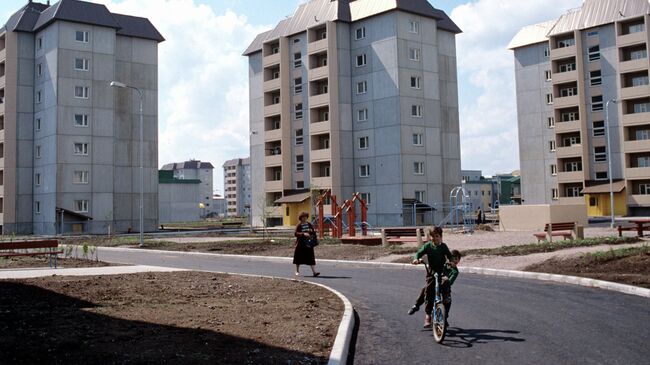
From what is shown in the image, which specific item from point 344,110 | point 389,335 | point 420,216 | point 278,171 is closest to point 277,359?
point 389,335

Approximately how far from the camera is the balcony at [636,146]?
186 ft

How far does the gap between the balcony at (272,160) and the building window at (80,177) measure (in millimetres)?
20002

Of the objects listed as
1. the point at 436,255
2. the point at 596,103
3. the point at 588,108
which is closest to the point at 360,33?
the point at 588,108

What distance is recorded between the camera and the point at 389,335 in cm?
859

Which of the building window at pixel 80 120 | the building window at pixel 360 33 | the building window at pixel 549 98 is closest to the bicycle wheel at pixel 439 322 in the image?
the building window at pixel 80 120

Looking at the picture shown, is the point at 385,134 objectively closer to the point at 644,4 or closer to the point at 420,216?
the point at 420,216

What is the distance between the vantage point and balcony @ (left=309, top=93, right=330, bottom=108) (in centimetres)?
6078

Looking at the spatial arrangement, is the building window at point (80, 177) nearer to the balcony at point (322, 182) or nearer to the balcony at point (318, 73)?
the balcony at point (322, 182)

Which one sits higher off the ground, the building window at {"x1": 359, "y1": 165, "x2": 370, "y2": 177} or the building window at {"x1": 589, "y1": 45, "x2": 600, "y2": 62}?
the building window at {"x1": 589, "y1": 45, "x2": 600, "y2": 62}

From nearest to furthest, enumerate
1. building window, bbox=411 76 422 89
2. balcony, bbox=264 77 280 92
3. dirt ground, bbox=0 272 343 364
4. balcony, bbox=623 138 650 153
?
dirt ground, bbox=0 272 343 364
balcony, bbox=623 138 650 153
building window, bbox=411 76 422 89
balcony, bbox=264 77 280 92

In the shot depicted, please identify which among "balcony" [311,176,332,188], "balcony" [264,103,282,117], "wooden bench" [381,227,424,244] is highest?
"balcony" [264,103,282,117]

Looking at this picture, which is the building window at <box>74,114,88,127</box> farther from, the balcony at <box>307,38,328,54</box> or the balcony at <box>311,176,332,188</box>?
the balcony at <box>307,38,328,54</box>

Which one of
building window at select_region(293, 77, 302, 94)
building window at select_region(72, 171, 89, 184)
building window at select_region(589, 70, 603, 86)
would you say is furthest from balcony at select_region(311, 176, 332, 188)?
building window at select_region(589, 70, 603, 86)

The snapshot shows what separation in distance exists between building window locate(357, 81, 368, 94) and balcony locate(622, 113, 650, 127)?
25.1 meters
